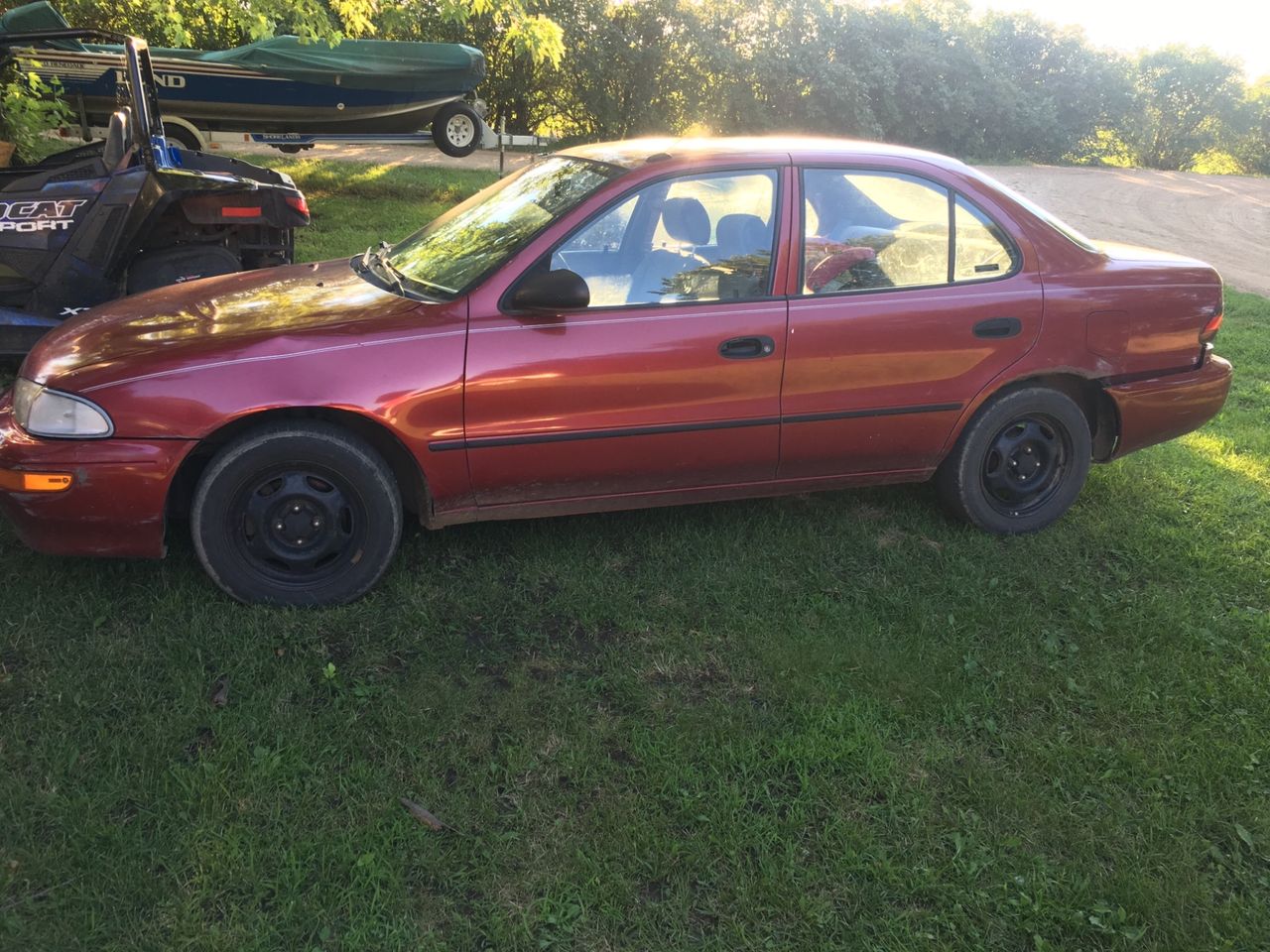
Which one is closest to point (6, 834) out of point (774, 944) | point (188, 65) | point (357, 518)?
point (357, 518)

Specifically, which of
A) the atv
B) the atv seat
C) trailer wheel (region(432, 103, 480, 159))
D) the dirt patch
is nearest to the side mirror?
the atv

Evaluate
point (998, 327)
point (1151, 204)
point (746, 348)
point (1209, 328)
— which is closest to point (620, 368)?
point (746, 348)

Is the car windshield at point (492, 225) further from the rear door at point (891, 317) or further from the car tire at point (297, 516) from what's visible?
the rear door at point (891, 317)

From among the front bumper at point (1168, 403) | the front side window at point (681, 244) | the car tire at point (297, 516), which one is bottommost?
the car tire at point (297, 516)

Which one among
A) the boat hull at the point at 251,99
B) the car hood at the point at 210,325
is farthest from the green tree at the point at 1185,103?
the car hood at the point at 210,325

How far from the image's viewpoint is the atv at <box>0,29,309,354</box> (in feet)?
17.6

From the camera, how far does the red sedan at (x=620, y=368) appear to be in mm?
3240

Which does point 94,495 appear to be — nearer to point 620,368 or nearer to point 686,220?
point 620,368

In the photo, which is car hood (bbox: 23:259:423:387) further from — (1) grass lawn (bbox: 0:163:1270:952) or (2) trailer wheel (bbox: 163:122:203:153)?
(2) trailer wheel (bbox: 163:122:203:153)

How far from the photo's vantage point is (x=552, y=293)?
11.1 feet

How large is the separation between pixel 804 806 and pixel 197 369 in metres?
2.36

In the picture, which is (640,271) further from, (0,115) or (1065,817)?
(0,115)

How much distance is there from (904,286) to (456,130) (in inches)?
447

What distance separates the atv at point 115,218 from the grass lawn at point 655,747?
7.48 feet
